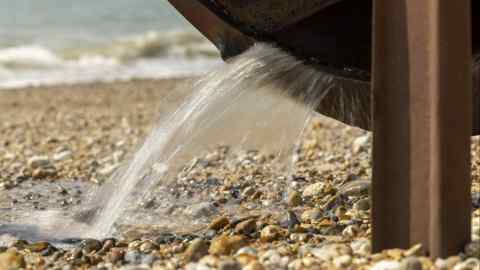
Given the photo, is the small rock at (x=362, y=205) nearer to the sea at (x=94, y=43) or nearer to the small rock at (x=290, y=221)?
the small rock at (x=290, y=221)

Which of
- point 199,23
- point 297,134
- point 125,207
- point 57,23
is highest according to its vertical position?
point 57,23

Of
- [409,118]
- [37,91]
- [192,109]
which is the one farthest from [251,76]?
[37,91]

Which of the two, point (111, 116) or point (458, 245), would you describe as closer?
point (458, 245)

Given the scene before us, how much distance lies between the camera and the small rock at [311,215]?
3787 mm

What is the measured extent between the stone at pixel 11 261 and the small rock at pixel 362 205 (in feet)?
4.35

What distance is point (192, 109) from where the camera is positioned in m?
4.02

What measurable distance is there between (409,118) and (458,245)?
15.2 inches

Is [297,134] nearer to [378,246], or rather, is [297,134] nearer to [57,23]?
[378,246]

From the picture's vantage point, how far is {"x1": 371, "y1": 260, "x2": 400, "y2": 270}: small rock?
266 cm

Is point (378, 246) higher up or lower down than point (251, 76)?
lower down

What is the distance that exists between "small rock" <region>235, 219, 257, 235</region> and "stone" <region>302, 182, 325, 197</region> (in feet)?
2.83

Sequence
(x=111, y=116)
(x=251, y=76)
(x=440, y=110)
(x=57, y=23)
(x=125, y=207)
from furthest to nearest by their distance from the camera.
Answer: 1. (x=57, y=23)
2. (x=111, y=116)
3. (x=125, y=207)
4. (x=251, y=76)
5. (x=440, y=110)

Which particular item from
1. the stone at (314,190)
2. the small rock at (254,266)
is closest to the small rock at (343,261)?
the small rock at (254,266)

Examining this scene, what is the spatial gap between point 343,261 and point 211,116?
4.15 ft
